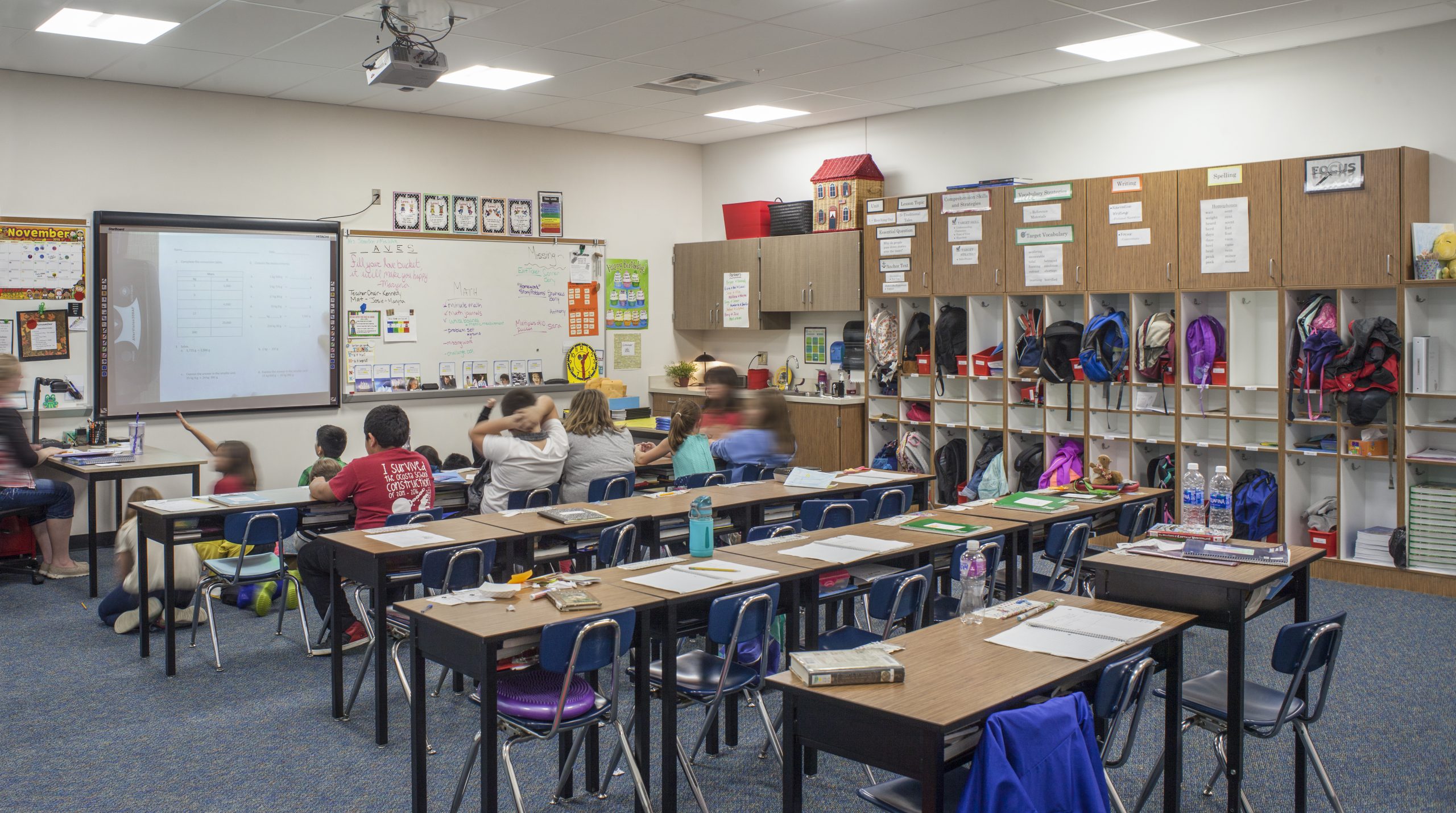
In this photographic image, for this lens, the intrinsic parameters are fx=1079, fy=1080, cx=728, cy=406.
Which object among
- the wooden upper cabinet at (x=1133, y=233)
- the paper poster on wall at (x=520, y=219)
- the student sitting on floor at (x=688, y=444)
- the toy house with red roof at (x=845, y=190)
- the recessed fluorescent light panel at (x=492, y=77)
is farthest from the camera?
the paper poster on wall at (x=520, y=219)

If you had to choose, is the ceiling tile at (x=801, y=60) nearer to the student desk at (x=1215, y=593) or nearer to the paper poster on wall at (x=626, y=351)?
the paper poster on wall at (x=626, y=351)

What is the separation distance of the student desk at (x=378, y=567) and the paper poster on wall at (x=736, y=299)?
536 cm

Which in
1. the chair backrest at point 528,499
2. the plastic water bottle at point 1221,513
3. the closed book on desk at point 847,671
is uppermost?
the plastic water bottle at point 1221,513

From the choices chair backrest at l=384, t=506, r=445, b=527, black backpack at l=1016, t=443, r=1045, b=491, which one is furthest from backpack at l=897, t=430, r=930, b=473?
chair backrest at l=384, t=506, r=445, b=527

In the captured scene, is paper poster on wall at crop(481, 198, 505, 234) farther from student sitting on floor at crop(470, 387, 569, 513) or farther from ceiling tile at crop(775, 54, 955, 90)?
student sitting on floor at crop(470, 387, 569, 513)

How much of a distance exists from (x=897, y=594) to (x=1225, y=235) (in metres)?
4.36

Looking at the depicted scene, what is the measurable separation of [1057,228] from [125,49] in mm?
6017

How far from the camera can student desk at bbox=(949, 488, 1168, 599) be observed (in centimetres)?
470

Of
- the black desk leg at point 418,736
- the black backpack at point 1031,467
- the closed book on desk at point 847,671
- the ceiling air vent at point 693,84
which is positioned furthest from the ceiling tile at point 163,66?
Result: the black backpack at point 1031,467

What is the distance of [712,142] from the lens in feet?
33.8

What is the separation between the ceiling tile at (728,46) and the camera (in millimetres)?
6219

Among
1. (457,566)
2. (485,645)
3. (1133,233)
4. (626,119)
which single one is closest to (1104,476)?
(1133,233)

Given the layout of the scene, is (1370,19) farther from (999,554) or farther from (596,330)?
(596,330)

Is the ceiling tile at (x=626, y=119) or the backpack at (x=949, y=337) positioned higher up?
the ceiling tile at (x=626, y=119)
